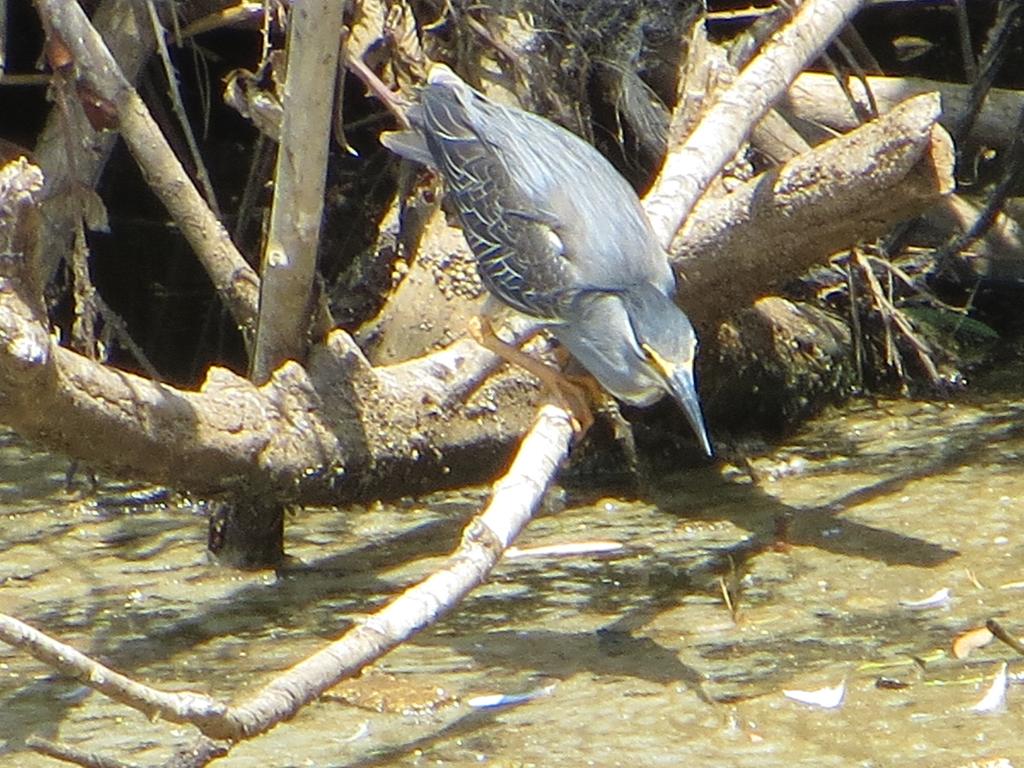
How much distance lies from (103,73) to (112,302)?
2728 millimetres

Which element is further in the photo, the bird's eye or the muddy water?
the bird's eye

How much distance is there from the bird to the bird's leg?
83 mm

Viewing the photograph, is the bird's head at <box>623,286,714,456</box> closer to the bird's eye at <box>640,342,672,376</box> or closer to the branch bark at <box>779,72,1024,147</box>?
the bird's eye at <box>640,342,672,376</box>

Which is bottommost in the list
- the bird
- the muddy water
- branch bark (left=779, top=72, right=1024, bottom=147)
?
the muddy water

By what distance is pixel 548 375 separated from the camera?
4.22 m

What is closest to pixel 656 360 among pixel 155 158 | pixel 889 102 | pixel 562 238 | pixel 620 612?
pixel 562 238

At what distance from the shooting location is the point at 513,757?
3318 mm

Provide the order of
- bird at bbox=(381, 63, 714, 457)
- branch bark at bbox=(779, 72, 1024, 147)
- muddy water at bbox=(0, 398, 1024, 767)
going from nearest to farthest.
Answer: muddy water at bbox=(0, 398, 1024, 767), bird at bbox=(381, 63, 714, 457), branch bark at bbox=(779, 72, 1024, 147)

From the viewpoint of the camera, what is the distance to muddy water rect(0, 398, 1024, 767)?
339 centimetres

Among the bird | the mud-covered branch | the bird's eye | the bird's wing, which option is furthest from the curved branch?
the mud-covered branch

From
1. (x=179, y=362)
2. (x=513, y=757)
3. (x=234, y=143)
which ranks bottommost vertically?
(x=513, y=757)

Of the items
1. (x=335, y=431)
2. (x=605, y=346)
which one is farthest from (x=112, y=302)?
(x=605, y=346)

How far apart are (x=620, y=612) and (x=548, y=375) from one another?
24.8 inches

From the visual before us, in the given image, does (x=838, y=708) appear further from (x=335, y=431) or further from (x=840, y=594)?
(x=335, y=431)
